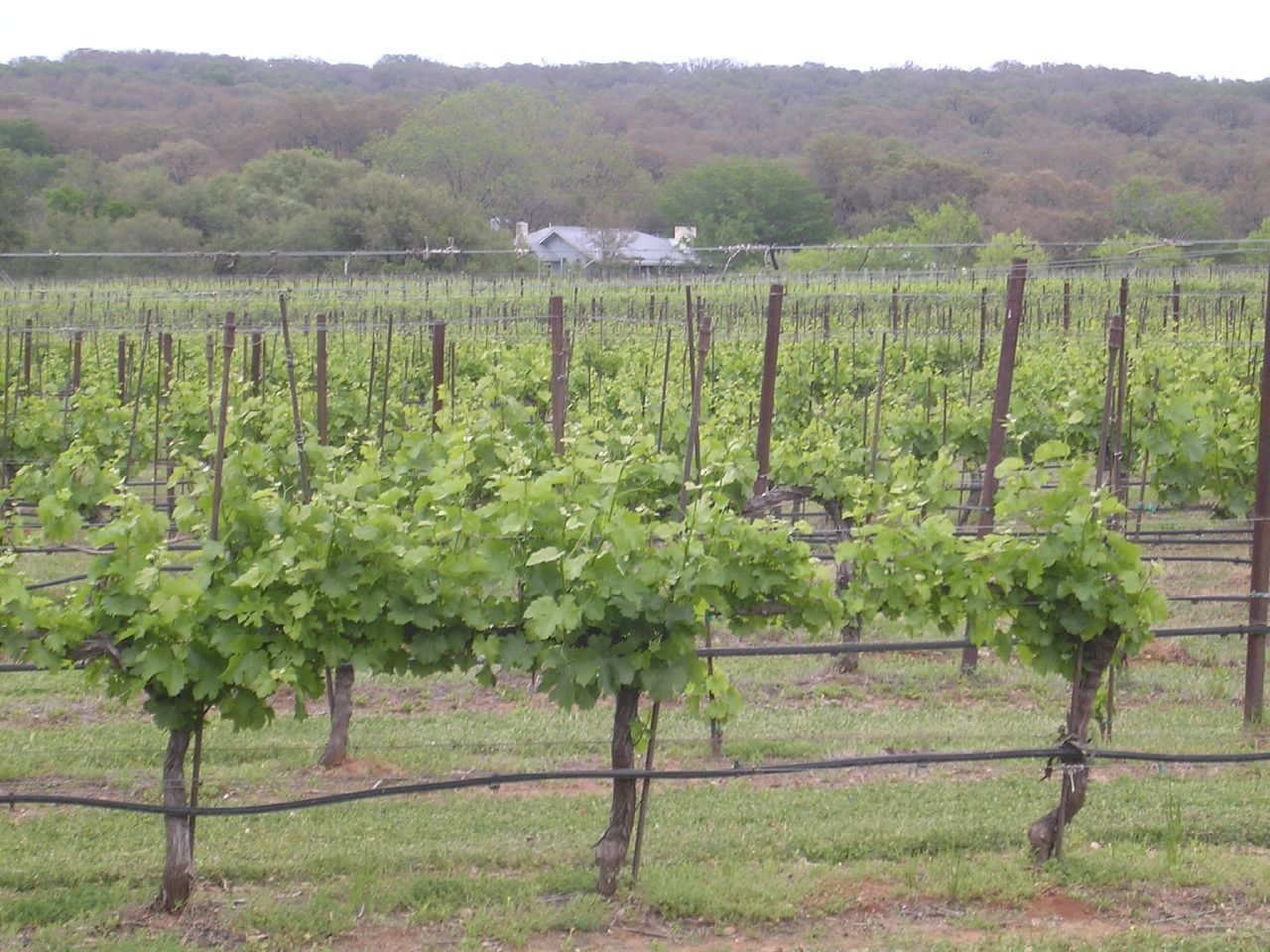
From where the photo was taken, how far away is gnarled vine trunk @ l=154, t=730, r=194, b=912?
4.81m

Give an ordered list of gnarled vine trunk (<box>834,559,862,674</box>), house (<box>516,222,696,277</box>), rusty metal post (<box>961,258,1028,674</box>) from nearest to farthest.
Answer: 1. rusty metal post (<box>961,258,1028,674</box>)
2. gnarled vine trunk (<box>834,559,862,674</box>)
3. house (<box>516,222,696,277</box>)

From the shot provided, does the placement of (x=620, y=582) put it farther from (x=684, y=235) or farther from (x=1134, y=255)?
(x=684, y=235)

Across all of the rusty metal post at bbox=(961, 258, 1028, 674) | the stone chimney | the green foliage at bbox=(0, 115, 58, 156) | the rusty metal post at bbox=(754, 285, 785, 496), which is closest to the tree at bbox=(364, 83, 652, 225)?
the green foliage at bbox=(0, 115, 58, 156)

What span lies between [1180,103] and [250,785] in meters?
74.0

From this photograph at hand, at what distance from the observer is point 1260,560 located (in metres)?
6.82

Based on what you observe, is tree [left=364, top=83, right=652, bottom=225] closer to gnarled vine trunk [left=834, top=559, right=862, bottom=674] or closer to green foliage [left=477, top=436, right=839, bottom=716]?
gnarled vine trunk [left=834, top=559, right=862, bottom=674]

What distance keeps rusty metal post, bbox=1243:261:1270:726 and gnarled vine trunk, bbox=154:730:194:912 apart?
15.6 feet

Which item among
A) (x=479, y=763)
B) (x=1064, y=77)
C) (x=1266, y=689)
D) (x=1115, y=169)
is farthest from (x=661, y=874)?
(x=1064, y=77)

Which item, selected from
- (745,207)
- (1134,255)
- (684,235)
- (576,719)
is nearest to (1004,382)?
(576,719)

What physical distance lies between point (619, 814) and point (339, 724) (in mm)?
1967

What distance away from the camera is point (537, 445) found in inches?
299

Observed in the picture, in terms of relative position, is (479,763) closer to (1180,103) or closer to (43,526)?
(43,526)

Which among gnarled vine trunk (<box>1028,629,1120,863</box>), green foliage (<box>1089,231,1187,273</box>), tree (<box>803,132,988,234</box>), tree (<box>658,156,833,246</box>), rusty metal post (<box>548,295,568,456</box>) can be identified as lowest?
gnarled vine trunk (<box>1028,629,1120,863</box>)

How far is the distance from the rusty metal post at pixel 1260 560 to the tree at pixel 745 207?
84.7 ft
